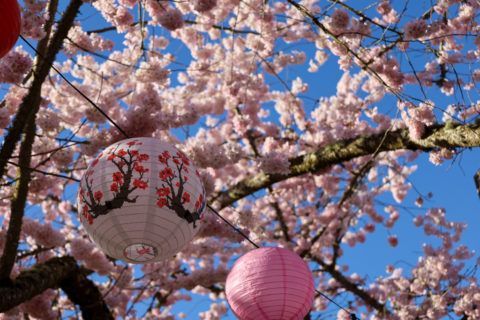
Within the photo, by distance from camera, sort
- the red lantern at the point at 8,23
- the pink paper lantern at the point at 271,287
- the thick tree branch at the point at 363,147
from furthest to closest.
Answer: the thick tree branch at the point at 363,147
the pink paper lantern at the point at 271,287
the red lantern at the point at 8,23

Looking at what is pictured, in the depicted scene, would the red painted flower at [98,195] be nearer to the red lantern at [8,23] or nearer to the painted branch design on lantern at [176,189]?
the painted branch design on lantern at [176,189]

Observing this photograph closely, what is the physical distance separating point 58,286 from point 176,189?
2.74 meters

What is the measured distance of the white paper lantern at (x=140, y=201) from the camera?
8.35 feet

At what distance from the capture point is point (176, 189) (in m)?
2.63

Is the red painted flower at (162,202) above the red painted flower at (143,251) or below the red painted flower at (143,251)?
above

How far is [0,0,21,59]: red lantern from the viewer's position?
2068 millimetres

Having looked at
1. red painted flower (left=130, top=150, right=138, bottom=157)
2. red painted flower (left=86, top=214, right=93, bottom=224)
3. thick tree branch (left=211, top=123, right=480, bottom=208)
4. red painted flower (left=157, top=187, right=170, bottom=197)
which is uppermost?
thick tree branch (left=211, top=123, right=480, bottom=208)

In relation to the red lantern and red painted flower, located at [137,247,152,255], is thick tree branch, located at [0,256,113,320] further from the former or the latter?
the red lantern

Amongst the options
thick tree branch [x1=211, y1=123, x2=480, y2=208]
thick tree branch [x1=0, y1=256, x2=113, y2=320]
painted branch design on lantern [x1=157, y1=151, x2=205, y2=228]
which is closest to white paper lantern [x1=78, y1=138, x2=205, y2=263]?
painted branch design on lantern [x1=157, y1=151, x2=205, y2=228]

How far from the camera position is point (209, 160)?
4848 mm

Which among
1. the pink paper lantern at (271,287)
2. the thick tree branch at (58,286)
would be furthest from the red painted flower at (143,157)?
the thick tree branch at (58,286)

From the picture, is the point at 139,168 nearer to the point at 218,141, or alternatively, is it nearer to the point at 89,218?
the point at 89,218

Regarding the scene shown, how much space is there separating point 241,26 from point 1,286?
16.1 ft

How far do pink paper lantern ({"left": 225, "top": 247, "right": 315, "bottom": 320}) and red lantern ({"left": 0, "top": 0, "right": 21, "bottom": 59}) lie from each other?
1.73 metres
